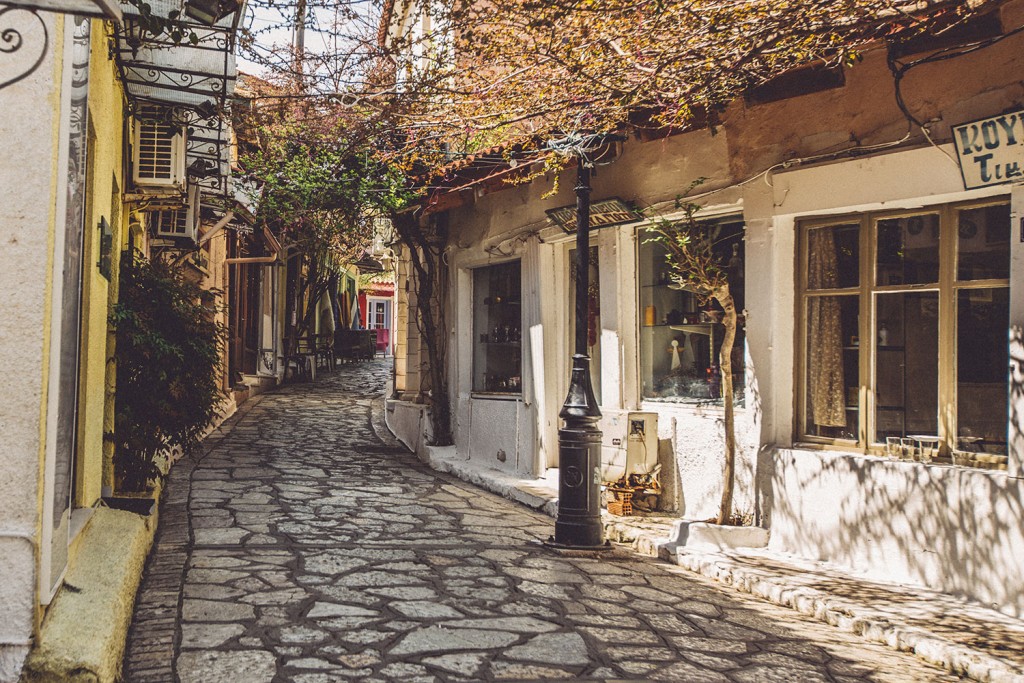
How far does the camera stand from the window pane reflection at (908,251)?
7078 millimetres

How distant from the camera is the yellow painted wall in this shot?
5.19 m

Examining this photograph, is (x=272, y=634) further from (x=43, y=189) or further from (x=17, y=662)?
(x=43, y=189)

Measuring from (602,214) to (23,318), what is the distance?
693 cm

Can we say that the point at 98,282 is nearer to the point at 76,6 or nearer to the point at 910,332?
the point at 76,6

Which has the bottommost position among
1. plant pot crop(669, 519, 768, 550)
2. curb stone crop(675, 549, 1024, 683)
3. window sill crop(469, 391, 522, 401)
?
curb stone crop(675, 549, 1024, 683)

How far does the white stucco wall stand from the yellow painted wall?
1441mm

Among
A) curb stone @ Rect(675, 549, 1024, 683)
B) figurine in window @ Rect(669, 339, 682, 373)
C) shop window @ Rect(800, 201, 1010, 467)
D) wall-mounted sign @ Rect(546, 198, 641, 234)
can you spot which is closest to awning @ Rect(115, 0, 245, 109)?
wall-mounted sign @ Rect(546, 198, 641, 234)

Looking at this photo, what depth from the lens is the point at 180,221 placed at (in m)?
10.9

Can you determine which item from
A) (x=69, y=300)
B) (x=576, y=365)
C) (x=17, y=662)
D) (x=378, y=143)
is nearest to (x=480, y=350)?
(x=378, y=143)

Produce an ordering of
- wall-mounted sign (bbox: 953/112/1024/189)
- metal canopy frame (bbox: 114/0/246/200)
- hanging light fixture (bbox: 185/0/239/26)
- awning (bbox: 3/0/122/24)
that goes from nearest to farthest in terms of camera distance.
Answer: awning (bbox: 3/0/122/24) → wall-mounted sign (bbox: 953/112/1024/189) → metal canopy frame (bbox: 114/0/246/200) → hanging light fixture (bbox: 185/0/239/26)

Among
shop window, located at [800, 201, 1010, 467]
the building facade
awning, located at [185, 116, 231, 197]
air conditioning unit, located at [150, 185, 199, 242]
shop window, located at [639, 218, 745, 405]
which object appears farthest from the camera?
air conditioning unit, located at [150, 185, 199, 242]

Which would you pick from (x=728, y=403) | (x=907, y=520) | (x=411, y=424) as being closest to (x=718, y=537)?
(x=728, y=403)

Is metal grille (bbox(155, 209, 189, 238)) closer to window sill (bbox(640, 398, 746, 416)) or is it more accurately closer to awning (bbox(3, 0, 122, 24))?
window sill (bbox(640, 398, 746, 416))

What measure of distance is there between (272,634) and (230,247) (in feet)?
54.8
